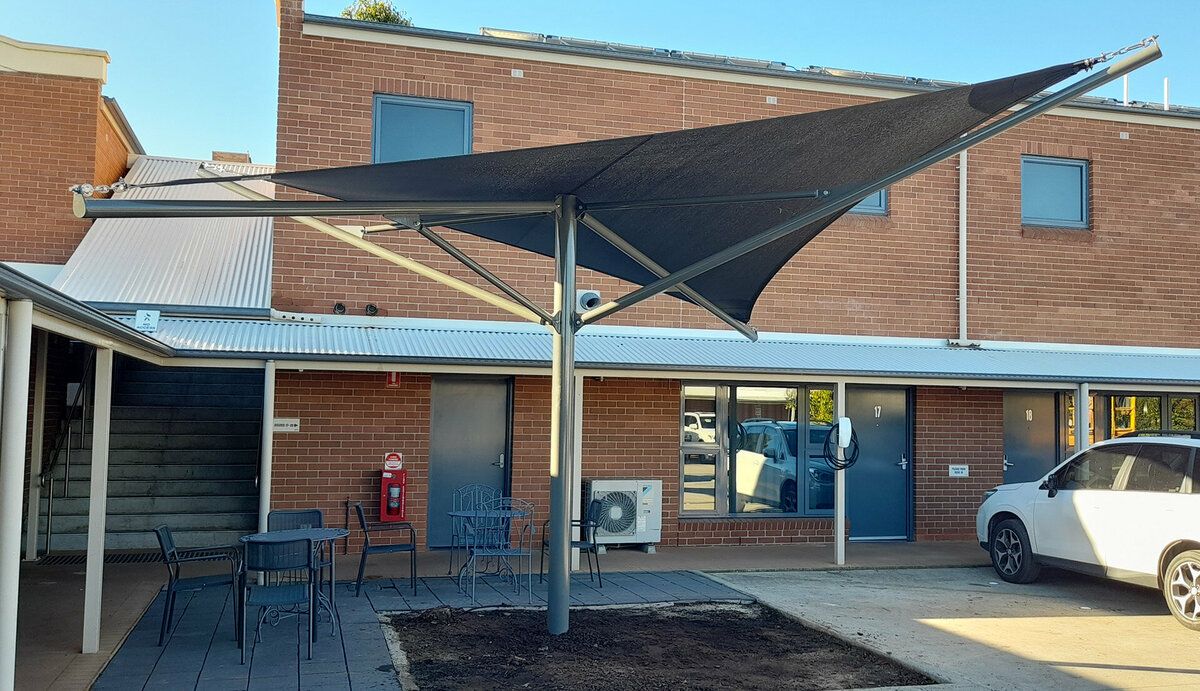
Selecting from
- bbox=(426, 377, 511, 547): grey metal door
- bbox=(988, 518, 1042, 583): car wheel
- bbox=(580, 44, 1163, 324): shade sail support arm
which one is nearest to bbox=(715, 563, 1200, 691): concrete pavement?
bbox=(988, 518, 1042, 583): car wheel

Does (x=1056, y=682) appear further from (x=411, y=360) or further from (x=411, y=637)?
(x=411, y=360)

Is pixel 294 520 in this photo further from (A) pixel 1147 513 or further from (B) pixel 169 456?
(A) pixel 1147 513

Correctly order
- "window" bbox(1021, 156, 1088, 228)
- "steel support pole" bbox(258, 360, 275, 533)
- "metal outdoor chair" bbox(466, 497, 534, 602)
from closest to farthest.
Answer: "metal outdoor chair" bbox(466, 497, 534, 602), "steel support pole" bbox(258, 360, 275, 533), "window" bbox(1021, 156, 1088, 228)

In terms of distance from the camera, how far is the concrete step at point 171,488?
1116 cm

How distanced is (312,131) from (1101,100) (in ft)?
36.4

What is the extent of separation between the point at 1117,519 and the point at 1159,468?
1.92 ft

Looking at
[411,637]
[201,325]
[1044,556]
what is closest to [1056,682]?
[1044,556]

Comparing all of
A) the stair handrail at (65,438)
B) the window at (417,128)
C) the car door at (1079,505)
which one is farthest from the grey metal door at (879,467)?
the stair handrail at (65,438)

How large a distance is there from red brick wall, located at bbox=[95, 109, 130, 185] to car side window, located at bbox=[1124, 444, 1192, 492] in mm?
12631

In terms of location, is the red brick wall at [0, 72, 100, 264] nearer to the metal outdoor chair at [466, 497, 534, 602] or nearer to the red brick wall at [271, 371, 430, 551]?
the red brick wall at [271, 371, 430, 551]

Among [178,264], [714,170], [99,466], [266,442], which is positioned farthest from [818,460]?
[99,466]

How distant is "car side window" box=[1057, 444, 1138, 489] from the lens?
920cm

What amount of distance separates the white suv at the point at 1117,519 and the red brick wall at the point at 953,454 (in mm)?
2436

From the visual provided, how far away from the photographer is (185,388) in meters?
12.6
